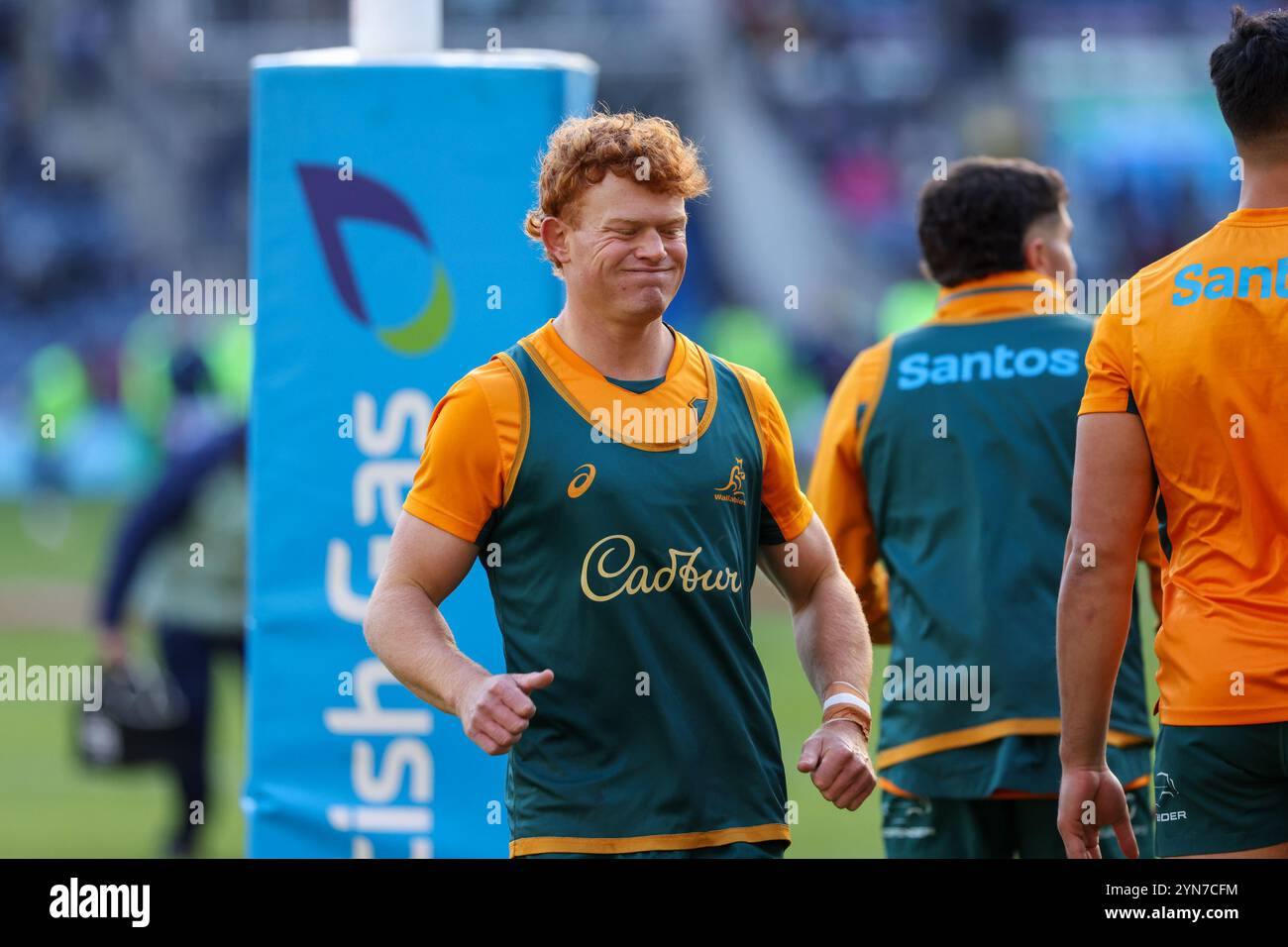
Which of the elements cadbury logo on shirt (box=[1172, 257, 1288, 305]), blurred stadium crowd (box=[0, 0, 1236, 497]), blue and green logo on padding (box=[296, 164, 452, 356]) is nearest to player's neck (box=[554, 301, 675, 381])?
cadbury logo on shirt (box=[1172, 257, 1288, 305])

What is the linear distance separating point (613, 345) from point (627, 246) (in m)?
0.20

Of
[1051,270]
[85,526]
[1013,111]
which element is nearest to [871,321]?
[1013,111]

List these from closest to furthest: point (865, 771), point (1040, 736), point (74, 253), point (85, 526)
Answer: point (865, 771), point (1040, 736), point (85, 526), point (74, 253)

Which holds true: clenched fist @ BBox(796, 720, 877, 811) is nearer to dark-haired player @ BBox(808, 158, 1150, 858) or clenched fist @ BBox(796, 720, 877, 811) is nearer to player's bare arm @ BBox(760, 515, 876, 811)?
player's bare arm @ BBox(760, 515, 876, 811)

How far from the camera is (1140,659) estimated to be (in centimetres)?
457

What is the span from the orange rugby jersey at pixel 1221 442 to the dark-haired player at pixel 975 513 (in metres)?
1.13

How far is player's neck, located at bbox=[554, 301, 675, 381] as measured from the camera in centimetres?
352

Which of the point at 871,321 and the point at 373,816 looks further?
the point at 871,321

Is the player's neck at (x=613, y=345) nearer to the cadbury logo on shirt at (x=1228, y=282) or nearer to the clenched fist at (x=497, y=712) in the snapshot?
the clenched fist at (x=497, y=712)

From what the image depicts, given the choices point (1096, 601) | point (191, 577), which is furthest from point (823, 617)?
point (191, 577)

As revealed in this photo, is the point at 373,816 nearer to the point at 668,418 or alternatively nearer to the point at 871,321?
the point at 668,418

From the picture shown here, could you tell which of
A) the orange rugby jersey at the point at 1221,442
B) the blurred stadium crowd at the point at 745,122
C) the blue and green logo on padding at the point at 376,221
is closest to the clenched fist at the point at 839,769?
the orange rugby jersey at the point at 1221,442

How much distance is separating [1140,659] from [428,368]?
206cm

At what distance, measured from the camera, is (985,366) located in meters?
4.67
